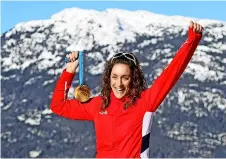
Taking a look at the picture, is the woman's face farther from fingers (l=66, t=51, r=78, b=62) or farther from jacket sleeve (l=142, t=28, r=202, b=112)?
fingers (l=66, t=51, r=78, b=62)

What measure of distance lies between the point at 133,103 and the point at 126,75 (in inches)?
9.6

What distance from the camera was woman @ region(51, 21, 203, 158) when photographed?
593 cm

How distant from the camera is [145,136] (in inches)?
238

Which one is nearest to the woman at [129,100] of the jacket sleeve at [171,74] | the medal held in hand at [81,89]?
the jacket sleeve at [171,74]

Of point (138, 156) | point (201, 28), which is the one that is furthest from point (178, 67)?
point (138, 156)

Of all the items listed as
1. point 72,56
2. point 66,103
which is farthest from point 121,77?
point 66,103

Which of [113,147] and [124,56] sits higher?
[124,56]

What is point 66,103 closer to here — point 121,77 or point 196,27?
point 121,77

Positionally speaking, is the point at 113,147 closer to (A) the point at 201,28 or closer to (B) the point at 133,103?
(B) the point at 133,103

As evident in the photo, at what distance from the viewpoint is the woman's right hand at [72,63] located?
6271 millimetres

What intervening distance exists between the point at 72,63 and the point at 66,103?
37 cm

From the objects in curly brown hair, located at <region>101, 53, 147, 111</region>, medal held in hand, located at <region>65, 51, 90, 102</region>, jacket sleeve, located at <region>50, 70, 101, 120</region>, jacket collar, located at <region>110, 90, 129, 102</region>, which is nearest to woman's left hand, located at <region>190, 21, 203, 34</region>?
curly brown hair, located at <region>101, 53, 147, 111</region>

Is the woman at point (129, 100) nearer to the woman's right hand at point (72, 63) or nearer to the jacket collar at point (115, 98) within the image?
the jacket collar at point (115, 98)

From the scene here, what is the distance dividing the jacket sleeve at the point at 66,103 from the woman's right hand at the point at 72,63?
6 cm
